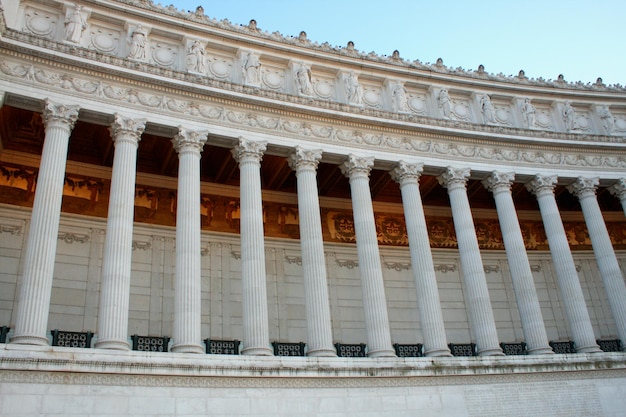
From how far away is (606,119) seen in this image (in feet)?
107

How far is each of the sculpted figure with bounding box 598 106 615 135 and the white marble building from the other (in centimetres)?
15

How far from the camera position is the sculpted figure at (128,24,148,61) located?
80.0 feet

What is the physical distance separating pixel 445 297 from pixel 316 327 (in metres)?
12.3

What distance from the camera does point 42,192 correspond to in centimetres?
2020

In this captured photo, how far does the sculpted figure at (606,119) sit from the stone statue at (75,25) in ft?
83.8

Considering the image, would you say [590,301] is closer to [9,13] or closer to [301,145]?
[301,145]

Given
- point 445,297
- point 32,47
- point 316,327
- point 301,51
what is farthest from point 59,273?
point 445,297

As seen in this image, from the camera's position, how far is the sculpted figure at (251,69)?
1035 inches

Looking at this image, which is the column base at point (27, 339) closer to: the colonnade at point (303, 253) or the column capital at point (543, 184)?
the colonnade at point (303, 253)

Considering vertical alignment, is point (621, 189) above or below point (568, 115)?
below

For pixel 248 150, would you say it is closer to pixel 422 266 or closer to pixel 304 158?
pixel 304 158

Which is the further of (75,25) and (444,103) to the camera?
(444,103)

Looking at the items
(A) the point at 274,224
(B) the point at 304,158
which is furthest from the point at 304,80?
(A) the point at 274,224

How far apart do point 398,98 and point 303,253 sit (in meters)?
9.59
